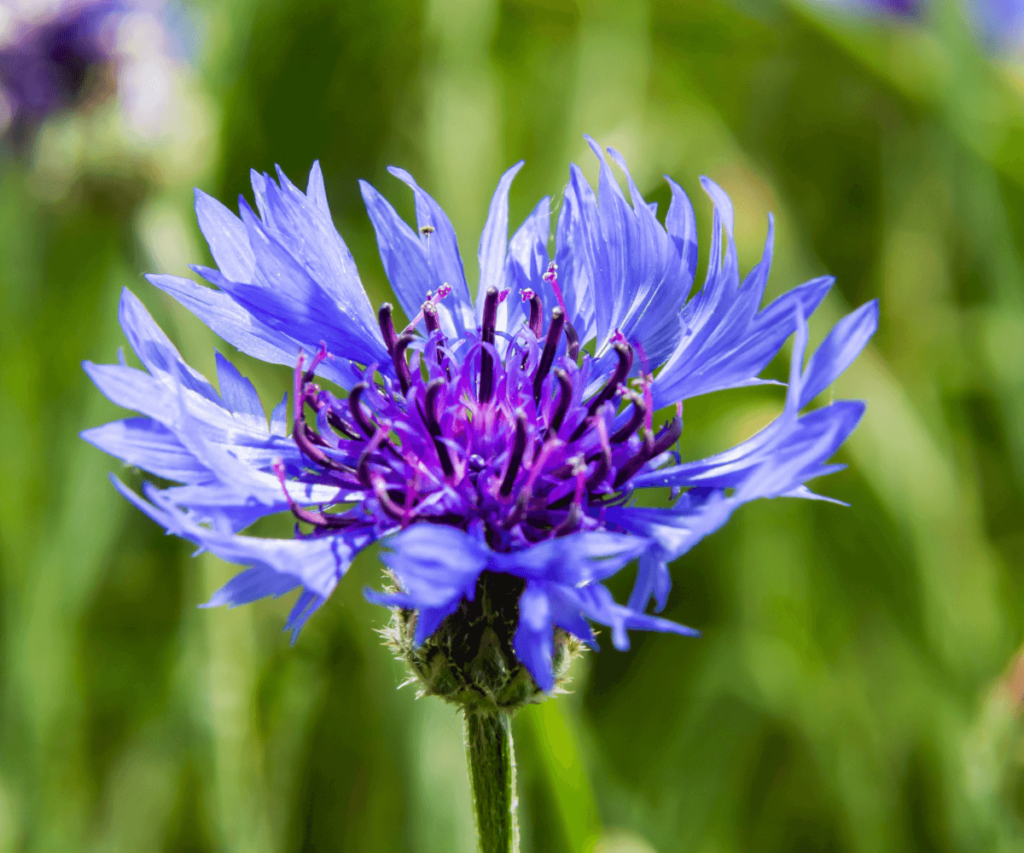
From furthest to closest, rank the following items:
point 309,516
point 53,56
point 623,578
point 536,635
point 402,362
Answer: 1. point 53,56
2. point 623,578
3. point 402,362
4. point 309,516
5. point 536,635

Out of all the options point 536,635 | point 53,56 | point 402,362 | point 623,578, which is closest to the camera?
point 536,635

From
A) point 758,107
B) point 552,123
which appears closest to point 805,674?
point 552,123

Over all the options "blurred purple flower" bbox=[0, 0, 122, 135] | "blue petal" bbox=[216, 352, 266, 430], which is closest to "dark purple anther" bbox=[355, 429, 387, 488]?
"blue petal" bbox=[216, 352, 266, 430]

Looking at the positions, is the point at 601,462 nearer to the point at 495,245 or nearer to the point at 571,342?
the point at 571,342

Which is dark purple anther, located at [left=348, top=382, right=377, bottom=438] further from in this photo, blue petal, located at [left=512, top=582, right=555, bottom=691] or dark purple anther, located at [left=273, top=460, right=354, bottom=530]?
blue petal, located at [left=512, top=582, right=555, bottom=691]

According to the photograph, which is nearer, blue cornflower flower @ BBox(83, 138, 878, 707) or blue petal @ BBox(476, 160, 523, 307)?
blue cornflower flower @ BBox(83, 138, 878, 707)

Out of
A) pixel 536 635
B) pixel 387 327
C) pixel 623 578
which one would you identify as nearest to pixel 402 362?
pixel 387 327

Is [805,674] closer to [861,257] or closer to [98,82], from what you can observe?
[861,257]
